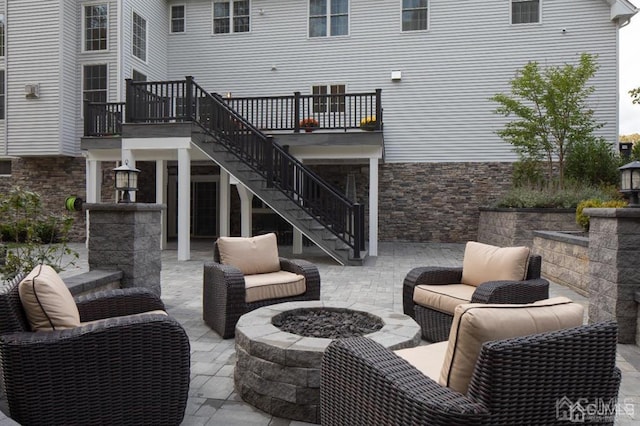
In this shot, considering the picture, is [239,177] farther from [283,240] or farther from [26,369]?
[26,369]

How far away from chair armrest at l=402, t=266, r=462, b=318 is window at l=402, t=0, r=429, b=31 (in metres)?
10.6

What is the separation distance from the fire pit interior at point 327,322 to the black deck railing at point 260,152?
205 inches

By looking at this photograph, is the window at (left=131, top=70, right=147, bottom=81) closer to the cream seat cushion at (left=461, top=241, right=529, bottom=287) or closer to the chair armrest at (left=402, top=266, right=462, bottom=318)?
the chair armrest at (left=402, top=266, right=462, bottom=318)

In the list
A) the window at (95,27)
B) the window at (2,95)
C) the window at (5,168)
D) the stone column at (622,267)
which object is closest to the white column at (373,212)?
the stone column at (622,267)

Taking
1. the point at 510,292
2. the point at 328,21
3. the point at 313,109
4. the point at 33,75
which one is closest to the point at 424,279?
the point at 510,292

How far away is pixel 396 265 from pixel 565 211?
3.65 metres

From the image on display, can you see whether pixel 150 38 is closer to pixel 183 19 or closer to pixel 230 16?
pixel 183 19

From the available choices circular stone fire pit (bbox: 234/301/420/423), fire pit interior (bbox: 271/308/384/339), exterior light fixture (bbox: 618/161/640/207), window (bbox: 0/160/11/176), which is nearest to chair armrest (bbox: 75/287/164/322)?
circular stone fire pit (bbox: 234/301/420/423)

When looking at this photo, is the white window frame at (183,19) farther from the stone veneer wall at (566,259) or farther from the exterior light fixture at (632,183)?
the exterior light fixture at (632,183)

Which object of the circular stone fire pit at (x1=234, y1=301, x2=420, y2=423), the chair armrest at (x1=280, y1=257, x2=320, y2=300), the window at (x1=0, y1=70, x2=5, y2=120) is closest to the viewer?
the circular stone fire pit at (x1=234, y1=301, x2=420, y2=423)

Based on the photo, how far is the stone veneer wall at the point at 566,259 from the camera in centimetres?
617

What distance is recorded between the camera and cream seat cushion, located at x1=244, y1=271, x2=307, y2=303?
4.21m

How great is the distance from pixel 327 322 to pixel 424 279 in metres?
1.43

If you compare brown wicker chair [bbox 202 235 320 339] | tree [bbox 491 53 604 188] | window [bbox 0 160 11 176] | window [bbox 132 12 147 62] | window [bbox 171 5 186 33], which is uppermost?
window [bbox 171 5 186 33]
